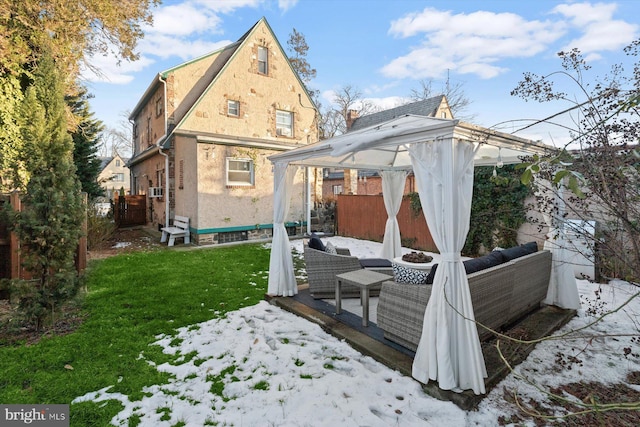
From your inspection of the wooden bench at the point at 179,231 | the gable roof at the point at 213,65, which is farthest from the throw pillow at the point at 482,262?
the gable roof at the point at 213,65

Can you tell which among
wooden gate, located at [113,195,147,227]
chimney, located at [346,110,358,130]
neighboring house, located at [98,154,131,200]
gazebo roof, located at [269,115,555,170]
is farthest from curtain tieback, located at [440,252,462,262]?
neighboring house, located at [98,154,131,200]

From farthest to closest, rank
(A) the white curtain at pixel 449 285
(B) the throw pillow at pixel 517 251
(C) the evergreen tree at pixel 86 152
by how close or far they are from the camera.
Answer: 1. (C) the evergreen tree at pixel 86 152
2. (B) the throw pillow at pixel 517 251
3. (A) the white curtain at pixel 449 285

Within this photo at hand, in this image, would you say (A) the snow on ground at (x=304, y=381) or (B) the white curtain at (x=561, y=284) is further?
(B) the white curtain at (x=561, y=284)

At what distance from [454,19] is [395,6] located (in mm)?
1292

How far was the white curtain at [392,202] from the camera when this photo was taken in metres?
7.63

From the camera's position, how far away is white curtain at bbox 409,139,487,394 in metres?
2.98

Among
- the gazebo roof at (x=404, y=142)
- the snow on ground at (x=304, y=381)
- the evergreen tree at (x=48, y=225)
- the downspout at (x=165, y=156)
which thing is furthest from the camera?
the downspout at (x=165, y=156)

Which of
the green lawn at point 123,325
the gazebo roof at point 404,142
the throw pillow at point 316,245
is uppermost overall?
the gazebo roof at point 404,142

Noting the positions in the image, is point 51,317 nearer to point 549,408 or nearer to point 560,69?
point 549,408

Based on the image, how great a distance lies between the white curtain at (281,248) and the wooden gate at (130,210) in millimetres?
12268

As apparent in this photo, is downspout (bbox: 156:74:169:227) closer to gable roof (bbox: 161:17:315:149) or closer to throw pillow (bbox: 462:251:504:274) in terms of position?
gable roof (bbox: 161:17:315:149)

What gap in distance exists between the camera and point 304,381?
125 inches

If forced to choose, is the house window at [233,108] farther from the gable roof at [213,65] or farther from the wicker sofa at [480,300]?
the wicker sofa at [480,300]

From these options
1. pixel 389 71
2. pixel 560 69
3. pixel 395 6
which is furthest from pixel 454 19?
pixel 389 71
